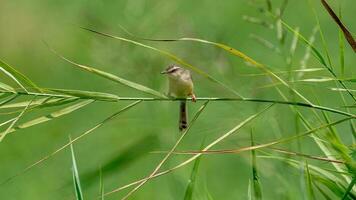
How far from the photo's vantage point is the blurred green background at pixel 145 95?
3658mm

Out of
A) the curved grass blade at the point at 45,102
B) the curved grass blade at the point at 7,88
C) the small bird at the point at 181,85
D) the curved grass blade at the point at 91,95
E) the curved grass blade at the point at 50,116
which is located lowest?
the curved grass blade at the point at 50,116

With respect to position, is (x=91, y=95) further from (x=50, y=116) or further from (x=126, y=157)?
(x=126, y=157)

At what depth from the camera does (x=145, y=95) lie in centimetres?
619

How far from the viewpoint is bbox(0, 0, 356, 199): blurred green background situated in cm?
366

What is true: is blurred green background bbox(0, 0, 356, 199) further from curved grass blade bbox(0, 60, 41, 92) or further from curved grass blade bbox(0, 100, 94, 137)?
curved grass blade bbox(0, 60, 41, 92)

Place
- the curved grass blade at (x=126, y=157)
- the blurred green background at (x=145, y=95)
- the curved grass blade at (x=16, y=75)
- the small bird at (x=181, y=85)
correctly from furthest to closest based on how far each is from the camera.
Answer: the small bird at (x=181, y=85) < the blurred green background at (x=145, y=95) < the curved grass blade at (x=126, y=157) < the curved grass blade at (x=16, y=75)

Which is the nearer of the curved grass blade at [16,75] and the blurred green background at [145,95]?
the curved grass blade at [16,75]

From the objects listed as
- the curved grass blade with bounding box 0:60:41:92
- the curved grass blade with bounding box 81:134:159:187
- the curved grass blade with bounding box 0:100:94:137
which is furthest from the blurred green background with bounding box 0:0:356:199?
the curved grass blade with bounding box 0:60:41:92

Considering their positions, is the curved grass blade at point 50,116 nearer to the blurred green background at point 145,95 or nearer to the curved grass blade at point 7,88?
the curved grass blade at point 7,88

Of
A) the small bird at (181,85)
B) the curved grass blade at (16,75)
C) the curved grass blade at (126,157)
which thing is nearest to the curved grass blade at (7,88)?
the curved grass blade at (16,75)

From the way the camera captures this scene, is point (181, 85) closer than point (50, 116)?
No

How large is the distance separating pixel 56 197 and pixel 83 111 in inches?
72.8

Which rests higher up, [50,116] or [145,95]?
[145,95]

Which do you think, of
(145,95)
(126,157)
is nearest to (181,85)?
(126,157)
